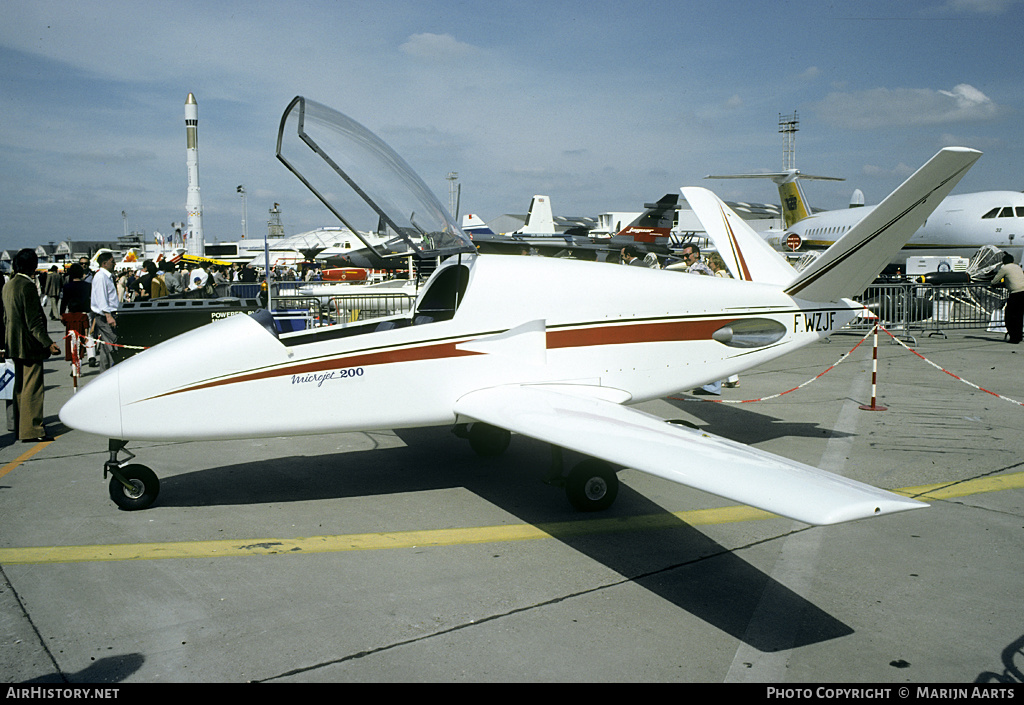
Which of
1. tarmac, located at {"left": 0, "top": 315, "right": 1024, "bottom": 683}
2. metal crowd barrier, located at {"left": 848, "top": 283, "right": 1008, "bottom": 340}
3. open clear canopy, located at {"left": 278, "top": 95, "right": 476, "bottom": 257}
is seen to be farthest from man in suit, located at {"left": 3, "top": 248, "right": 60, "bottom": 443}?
metal crowd barrier, located at {"left": 848, "top": 283, "right": 1008, "bottom": 340}

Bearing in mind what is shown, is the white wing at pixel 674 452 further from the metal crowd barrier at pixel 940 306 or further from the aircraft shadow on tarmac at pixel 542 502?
the metal crowd barrier at pixel 940 306

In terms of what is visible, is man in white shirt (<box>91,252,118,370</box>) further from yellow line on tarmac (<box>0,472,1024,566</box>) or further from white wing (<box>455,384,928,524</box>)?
white wing (<box>455,384,928,524</box>)

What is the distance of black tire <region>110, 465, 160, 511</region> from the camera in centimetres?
516

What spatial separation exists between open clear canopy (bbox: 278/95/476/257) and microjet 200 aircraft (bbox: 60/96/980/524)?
0.01m

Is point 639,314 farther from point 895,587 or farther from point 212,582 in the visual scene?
point 212,582

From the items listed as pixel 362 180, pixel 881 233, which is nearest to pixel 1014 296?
pixel 881 233

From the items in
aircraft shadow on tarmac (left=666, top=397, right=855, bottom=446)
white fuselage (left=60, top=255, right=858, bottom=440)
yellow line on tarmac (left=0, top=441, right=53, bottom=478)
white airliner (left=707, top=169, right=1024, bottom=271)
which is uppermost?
white airliner (left=707, top=169, right=1024, bottom=271)

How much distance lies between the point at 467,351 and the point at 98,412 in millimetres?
2656

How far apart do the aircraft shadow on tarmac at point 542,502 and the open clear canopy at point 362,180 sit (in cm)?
203

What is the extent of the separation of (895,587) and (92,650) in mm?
4256

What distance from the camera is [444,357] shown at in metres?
5.28

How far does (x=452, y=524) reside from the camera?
496cm

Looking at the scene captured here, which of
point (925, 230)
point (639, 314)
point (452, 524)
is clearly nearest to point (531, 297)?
point (639, 314)

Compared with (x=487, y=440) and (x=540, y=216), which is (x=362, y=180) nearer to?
(x=487, y=440)
